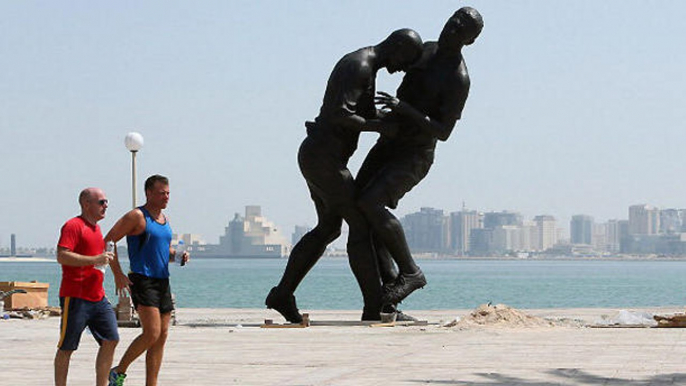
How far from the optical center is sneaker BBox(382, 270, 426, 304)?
14594 mm

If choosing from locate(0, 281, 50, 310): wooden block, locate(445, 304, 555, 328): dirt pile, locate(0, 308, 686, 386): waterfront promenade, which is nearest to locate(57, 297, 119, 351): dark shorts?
locate(0, 308, 686, 386): waterfront promenade

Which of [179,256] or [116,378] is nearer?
[116,378]

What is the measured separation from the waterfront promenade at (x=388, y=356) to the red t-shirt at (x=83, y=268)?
48.1 inches

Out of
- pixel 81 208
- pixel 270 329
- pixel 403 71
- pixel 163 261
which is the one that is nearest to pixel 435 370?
pixel 163 261

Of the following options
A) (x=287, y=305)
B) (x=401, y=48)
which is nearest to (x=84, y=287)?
(x=401, y=48)

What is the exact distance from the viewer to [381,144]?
14898 millimetres

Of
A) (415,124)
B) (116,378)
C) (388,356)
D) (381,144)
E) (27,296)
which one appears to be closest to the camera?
(116,378)

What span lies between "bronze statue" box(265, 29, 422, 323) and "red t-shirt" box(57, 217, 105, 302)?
6.42 m

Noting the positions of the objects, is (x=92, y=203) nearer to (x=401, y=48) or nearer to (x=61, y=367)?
(x=61, y=367)

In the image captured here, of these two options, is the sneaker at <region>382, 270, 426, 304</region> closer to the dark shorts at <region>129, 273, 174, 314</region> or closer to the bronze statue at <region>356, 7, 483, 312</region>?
the bronze statue at <region>356, 7, 483, 312</region>

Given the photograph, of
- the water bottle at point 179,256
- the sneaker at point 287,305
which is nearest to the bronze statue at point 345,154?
the sneaker at point 287,305

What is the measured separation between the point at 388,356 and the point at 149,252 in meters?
3.13

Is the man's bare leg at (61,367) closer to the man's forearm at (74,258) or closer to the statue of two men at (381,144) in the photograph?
the man's forearm at (74,258)

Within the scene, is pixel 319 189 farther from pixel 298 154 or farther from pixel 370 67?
pixel 370 67
